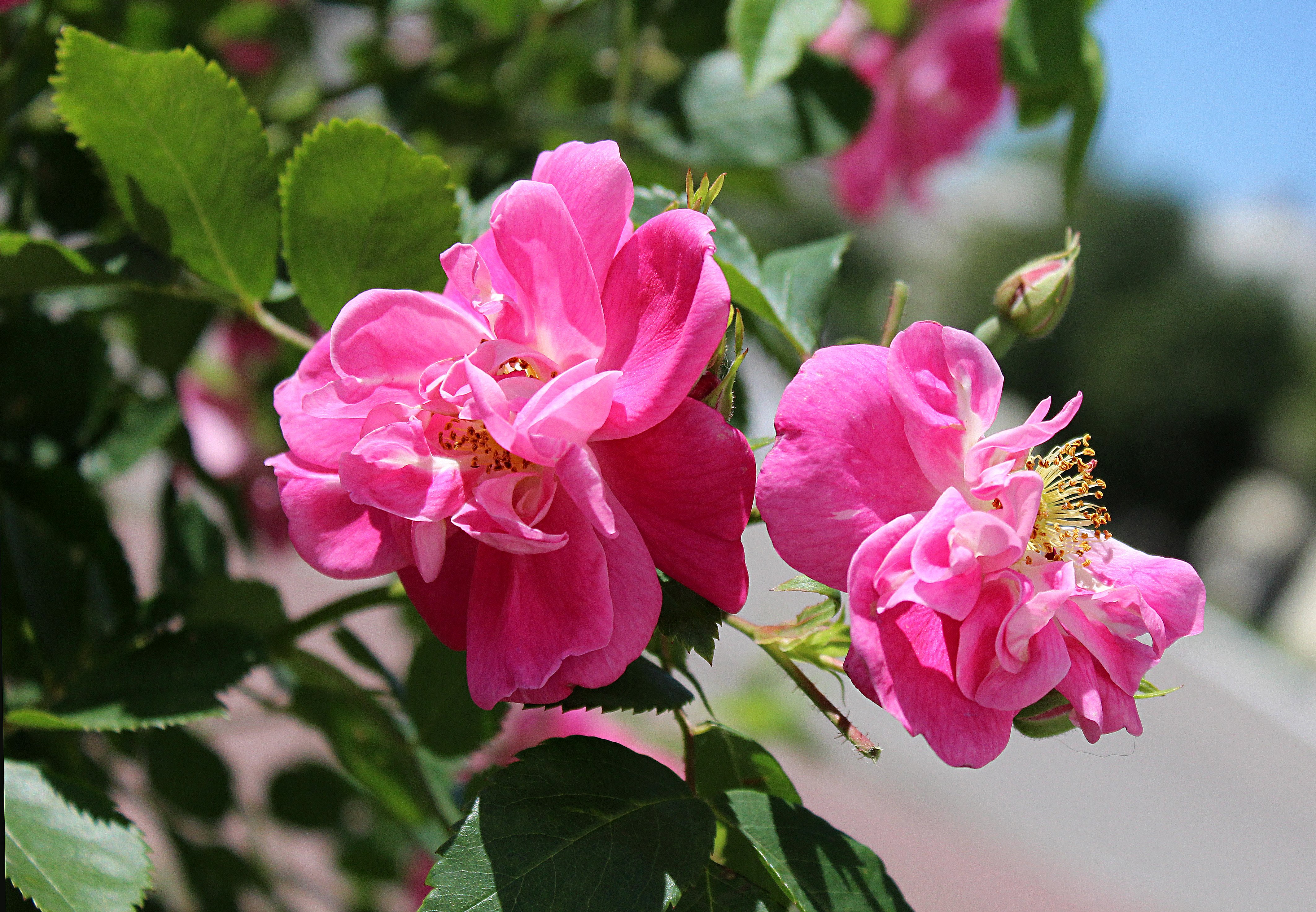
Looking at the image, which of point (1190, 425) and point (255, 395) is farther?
point (1190, 425)

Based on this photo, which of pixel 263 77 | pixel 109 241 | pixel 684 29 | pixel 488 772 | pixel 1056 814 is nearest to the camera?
pixel 488 772

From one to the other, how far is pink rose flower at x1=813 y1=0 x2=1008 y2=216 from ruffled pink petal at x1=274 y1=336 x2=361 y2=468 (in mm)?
697

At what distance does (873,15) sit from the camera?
3.23 feet

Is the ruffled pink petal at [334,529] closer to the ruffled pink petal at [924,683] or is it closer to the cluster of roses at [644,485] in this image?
the cluster of roses at [644,485]

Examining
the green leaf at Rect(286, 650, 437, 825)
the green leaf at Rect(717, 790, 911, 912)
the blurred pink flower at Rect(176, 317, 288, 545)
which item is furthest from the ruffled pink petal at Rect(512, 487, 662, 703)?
the blurred pink flower at Rect(176, 317, 288, 545)

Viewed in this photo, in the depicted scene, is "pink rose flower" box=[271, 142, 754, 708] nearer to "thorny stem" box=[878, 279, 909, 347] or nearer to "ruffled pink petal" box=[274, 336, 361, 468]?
"ruffled pink petal" box=[274, 336, 361, 468]

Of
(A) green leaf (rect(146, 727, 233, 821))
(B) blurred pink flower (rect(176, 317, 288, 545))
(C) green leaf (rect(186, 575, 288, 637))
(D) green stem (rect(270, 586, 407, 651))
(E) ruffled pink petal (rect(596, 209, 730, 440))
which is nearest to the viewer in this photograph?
(E) ruffled pink petal (rect(596, 209, 730, 440))

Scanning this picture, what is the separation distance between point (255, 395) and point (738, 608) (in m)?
1.08

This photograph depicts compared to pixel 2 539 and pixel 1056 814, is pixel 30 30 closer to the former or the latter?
pixel 2 539

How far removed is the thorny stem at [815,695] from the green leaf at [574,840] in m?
0.07

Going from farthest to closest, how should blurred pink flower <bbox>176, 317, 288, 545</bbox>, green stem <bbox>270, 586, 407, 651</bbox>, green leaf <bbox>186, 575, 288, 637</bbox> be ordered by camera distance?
1. blurred pink flower <bbox>176, 317, 288, 545</bbox>
2. green leaf <bbox>186, 575, 288, 637</bbox>
3. green stem <bbox>270, 586, 407, 651</bbox>

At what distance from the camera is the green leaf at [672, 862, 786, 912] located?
16.1 inches

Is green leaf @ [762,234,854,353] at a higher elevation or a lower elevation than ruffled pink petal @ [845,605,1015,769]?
higher

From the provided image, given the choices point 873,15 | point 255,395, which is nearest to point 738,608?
point 873,15
